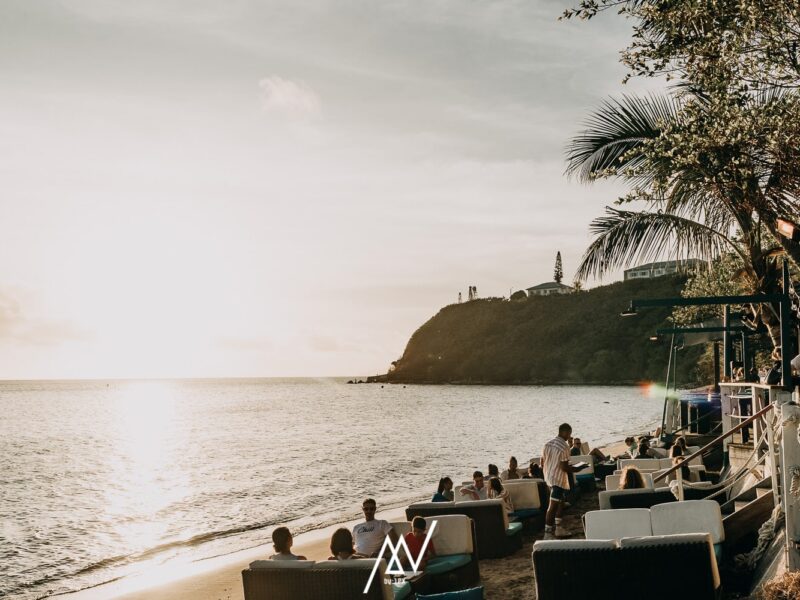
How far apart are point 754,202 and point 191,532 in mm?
22537

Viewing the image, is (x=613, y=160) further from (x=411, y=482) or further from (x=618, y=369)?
(x=618, y=369)

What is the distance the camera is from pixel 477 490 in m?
13.6

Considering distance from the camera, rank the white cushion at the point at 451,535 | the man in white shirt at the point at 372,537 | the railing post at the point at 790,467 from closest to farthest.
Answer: the railing post at the point at 790,467 < the man in white shirt at the point at 372,537 < the white cushion at the point at 451,535

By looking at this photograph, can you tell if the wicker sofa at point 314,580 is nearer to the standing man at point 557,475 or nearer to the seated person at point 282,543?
the seated person at point 282,543

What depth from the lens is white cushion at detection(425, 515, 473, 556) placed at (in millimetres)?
9938

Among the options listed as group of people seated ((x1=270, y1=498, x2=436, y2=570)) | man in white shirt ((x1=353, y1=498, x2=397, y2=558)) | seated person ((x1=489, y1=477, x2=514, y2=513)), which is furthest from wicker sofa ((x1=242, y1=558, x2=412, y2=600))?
seated person ((x1=489, y1=477, x2=514, y2=513))

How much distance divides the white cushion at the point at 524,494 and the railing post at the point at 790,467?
7171 mm

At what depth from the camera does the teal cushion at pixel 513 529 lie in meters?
11.9

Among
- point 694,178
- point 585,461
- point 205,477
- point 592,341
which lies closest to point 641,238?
point 694,178

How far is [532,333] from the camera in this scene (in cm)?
19850

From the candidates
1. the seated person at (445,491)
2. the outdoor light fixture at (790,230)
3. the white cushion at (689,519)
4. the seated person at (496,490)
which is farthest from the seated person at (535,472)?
the outdoor light fixture at (790,230)

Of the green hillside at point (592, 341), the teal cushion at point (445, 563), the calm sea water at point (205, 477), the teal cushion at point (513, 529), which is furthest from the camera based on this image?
the green hillside at point (592, 341)

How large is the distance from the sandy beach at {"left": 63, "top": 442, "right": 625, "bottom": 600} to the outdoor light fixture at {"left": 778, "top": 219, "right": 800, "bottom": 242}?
17.6 feet

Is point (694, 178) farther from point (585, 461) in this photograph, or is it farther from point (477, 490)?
point (585, 461)
